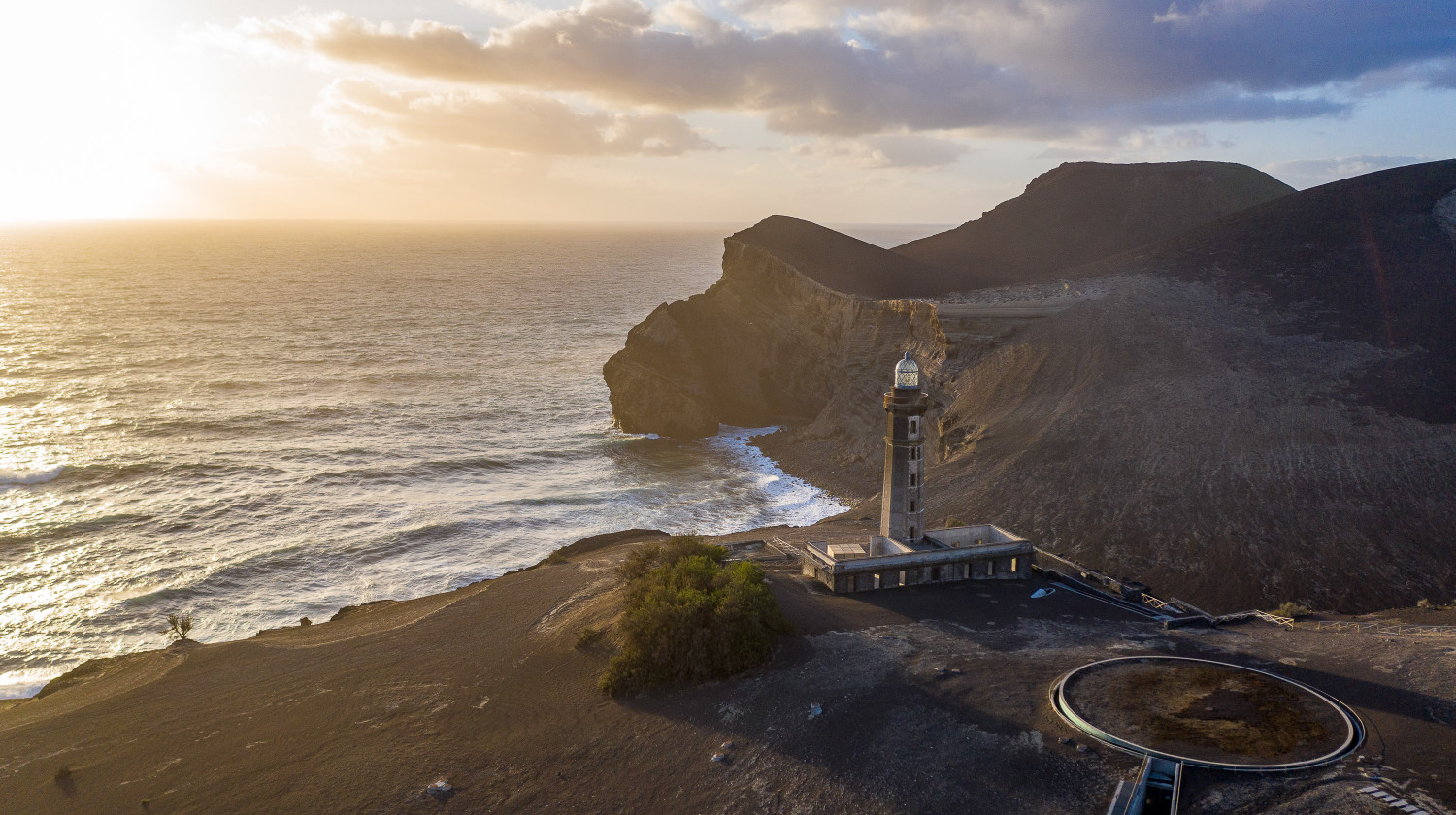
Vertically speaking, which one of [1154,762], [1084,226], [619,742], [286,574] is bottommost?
[286,574]

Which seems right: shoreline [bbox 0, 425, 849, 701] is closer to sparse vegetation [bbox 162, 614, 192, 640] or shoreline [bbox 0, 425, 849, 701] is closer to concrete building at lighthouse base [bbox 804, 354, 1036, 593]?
sparse vegetation [bbox 162, 614, 192, 640]

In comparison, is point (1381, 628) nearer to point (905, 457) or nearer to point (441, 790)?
point (905, 457)

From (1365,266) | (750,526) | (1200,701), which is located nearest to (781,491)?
(750,526)

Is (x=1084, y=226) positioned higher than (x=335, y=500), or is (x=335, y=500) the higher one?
(x=1084, y=226)

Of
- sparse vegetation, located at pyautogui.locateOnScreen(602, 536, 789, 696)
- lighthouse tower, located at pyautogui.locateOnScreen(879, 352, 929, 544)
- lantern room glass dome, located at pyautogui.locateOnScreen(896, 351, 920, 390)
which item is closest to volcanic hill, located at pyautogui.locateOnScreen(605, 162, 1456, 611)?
lighthouse tower, located at pyautogui.locateOnScreen(879, 352, 929, 544)

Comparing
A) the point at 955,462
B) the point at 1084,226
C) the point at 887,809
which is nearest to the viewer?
the point at 887,809

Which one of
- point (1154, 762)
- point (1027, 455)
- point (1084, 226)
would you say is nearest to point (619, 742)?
point (1154, 762)

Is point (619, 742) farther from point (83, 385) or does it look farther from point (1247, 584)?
Answer: point (83, 385)

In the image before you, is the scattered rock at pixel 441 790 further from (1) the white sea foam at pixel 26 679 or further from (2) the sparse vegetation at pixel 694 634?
(1) the white sea foam at pixel 26 679
